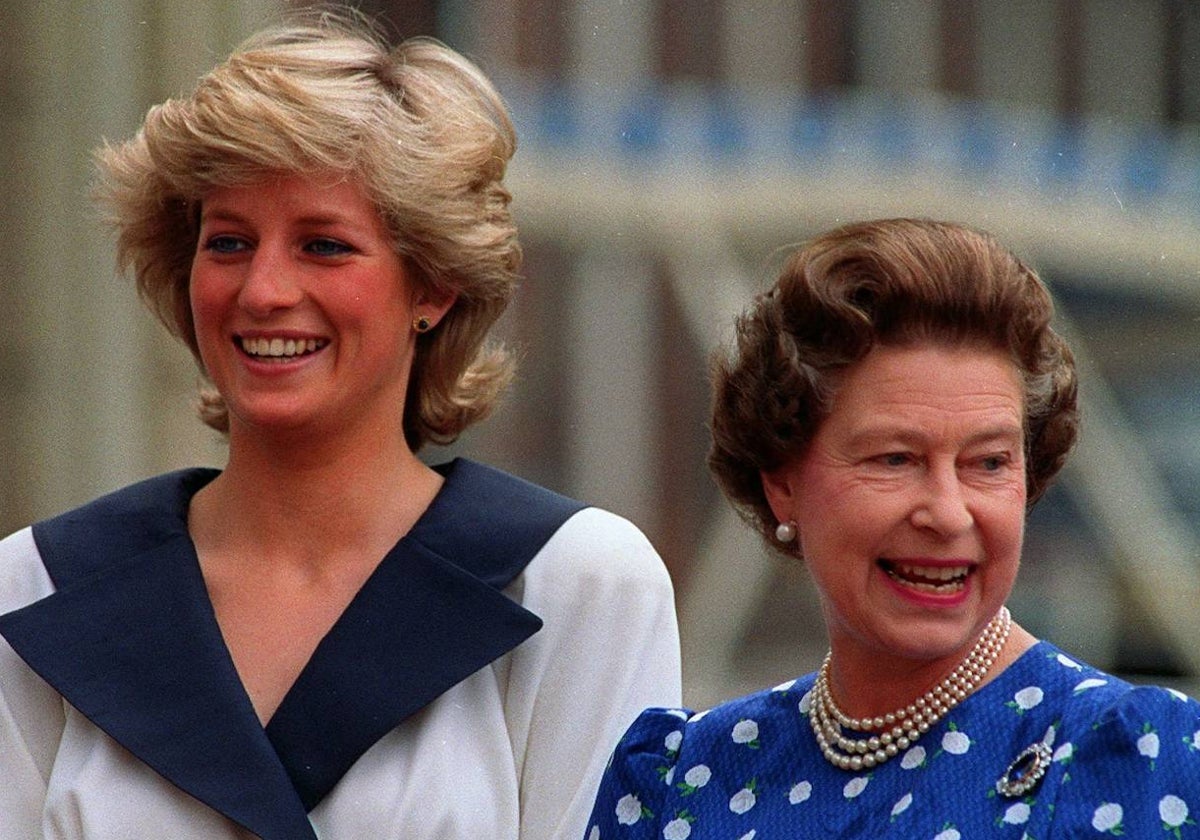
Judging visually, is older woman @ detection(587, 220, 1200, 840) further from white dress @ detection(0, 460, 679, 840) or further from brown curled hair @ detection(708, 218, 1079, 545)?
white dress @ detection(0, 460, 679, 840)

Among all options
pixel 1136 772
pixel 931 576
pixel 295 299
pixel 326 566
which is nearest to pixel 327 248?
pixel 295 299

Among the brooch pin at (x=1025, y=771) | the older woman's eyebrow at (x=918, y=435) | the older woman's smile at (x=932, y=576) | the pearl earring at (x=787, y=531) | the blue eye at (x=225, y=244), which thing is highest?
the blue eye at (x=225, y=244)

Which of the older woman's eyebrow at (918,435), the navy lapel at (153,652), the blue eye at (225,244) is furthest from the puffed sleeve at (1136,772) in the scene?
the blue eye at (225,244)

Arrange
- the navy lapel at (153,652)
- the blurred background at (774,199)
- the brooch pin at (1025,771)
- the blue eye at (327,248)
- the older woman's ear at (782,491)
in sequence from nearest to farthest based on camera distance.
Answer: the brooch pin at (1025,771), the older woman's ear at (782,491), the navy lapel at (153,652), the blue eye at (327,248), the blurred background at (774,199)

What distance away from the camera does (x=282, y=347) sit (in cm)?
302

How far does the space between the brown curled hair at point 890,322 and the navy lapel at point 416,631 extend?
621 mm

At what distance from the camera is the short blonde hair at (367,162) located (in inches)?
120

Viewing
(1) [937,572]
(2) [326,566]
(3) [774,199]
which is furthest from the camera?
(3) [774,199]

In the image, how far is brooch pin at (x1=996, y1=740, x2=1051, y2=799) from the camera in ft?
7.39

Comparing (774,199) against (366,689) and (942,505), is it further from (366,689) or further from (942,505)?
(942,505)

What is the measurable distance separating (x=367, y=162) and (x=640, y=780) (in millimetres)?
935

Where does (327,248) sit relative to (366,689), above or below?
above

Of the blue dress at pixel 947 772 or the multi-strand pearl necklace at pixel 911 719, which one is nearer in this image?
the blue dress at pixel 947 772

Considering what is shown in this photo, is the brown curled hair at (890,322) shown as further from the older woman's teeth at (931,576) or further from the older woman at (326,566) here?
the older woman at (326,566)
